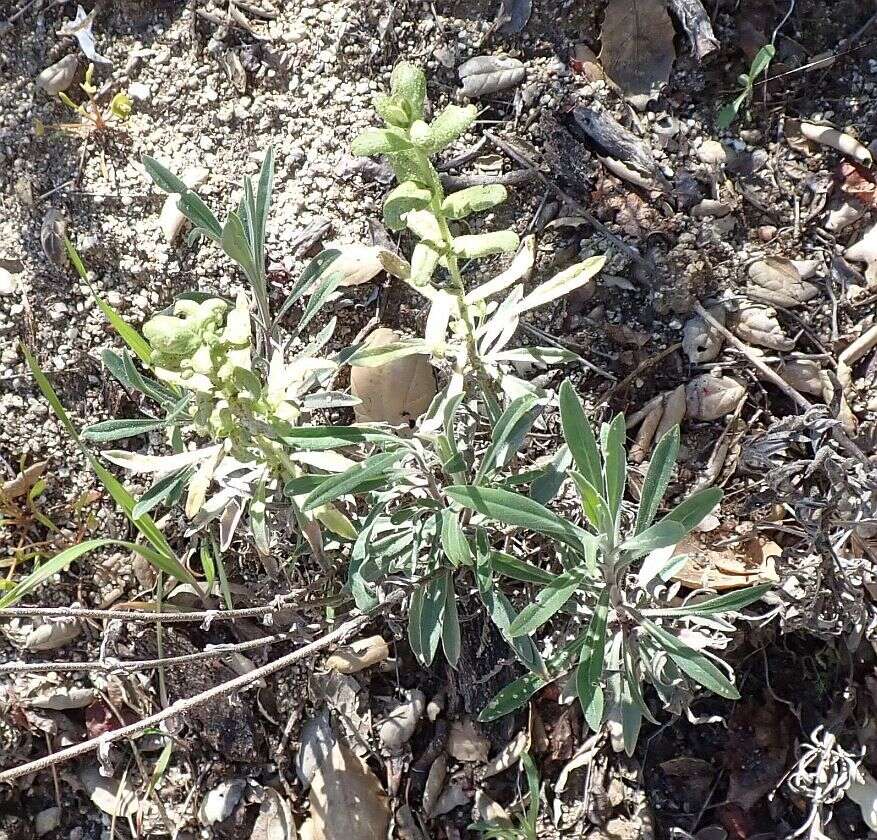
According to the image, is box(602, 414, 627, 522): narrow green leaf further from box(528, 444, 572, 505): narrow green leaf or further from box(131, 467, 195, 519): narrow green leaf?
box(131, 467, 195, 519): narrow green leaf

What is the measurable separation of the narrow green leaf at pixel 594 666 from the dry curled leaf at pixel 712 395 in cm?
67

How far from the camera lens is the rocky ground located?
217 centimetres

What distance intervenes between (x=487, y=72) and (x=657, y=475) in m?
1.14

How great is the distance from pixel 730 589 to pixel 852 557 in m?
0.29

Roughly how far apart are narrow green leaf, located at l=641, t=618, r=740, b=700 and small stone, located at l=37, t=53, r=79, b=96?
6.42ft

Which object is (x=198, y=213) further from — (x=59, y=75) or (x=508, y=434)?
(x=59, y=75)

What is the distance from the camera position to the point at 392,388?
2.13 metres

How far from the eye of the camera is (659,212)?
216 centimetres

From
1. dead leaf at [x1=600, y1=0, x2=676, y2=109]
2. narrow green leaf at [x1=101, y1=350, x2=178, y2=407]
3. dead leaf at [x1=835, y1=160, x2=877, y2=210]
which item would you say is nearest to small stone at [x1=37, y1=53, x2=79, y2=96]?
narrow green leaf at [x1=101, y1=350, x2=178, y2=407]

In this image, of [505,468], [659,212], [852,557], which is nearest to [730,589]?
[852,557]

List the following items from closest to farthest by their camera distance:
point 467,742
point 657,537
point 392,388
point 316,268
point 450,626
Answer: point 657,537 < point 450,626 < point 316,268 < point 392,388 < point 467,742

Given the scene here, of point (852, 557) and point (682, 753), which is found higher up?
point (852, 557)

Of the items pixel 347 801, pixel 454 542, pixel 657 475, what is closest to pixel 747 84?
pixel 657 475

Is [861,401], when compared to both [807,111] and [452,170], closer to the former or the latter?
[807,111]
